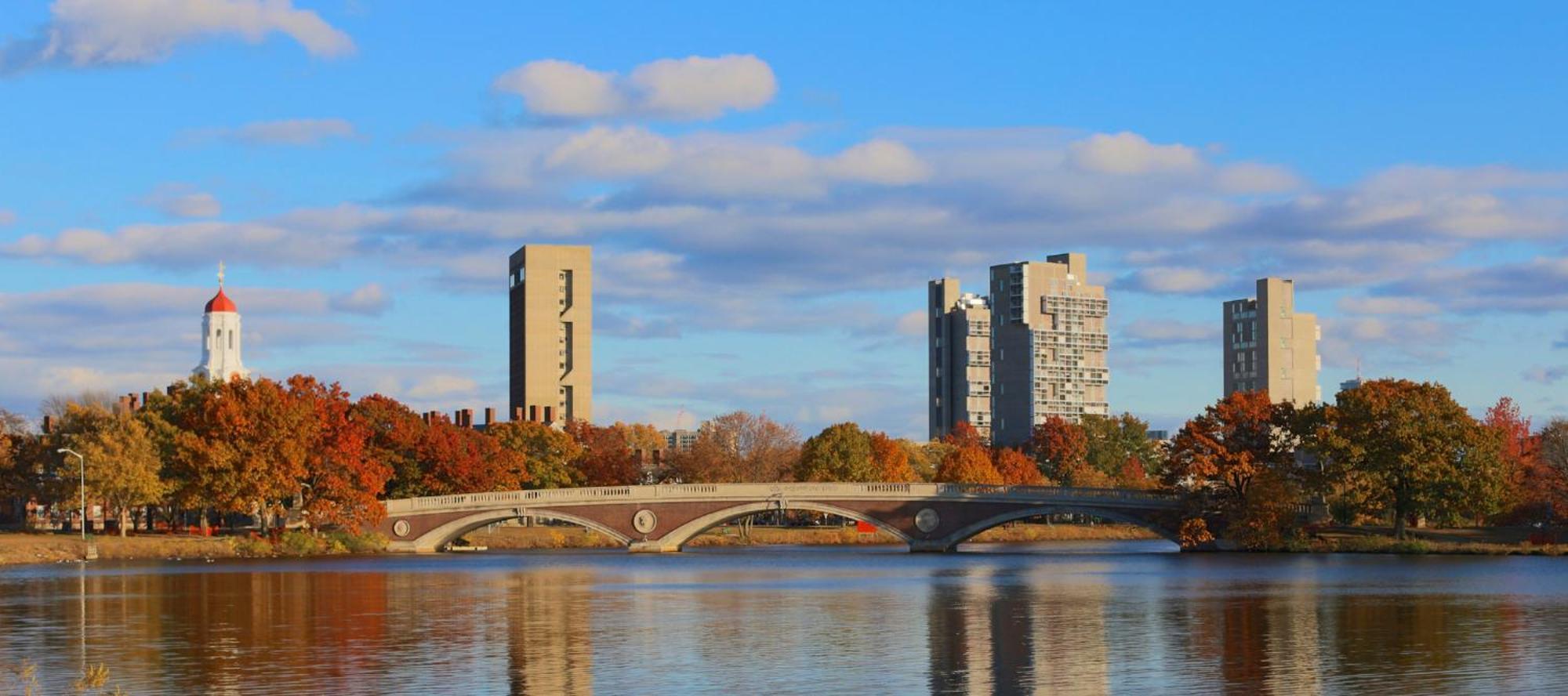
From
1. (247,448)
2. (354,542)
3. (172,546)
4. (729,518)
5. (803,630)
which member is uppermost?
(247,448)

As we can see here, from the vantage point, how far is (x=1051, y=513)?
114m

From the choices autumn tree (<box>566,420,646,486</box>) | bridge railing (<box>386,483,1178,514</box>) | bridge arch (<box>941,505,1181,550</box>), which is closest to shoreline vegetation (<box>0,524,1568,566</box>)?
bridge railing (<box>386,483,1178,514</box>)

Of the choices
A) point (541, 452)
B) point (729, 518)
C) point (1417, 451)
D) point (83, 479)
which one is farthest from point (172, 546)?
point (1417, 451)

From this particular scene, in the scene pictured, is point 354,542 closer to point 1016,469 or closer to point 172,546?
point 172,546

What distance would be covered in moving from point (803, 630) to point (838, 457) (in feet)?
333

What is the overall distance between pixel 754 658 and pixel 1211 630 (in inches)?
528

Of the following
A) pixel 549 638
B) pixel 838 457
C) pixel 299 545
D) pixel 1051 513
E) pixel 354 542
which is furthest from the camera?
pixel 838 457

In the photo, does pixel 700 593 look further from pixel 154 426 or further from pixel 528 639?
pixel 154 426

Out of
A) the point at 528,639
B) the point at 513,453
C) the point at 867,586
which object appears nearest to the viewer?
the point at 528,639

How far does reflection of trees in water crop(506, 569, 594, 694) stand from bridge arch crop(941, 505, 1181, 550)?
45855 mm

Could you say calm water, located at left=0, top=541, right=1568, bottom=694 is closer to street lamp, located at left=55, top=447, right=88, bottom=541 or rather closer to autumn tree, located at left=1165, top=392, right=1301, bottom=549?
street lamp, located at left=55, top=447, right=88, bottom=541

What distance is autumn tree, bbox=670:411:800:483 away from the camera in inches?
6296

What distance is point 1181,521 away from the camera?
111938 mm

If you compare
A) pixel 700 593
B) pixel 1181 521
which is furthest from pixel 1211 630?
pixel 1181 521
